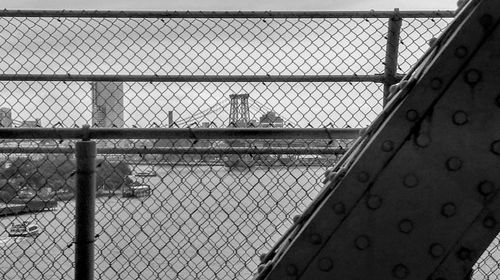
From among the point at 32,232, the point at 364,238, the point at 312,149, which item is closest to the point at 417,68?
the point at 364,238

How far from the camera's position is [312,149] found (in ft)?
12.2

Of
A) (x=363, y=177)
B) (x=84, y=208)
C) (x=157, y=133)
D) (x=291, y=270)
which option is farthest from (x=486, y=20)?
(x=84, y=208)

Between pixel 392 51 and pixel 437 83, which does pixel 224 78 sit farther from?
pixel 437 83

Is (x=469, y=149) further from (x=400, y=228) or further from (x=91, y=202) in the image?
(x=91, y=202)

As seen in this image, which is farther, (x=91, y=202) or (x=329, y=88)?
(x=329, y=88)

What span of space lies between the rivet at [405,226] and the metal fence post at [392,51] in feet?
8.92

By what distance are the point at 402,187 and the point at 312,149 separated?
246 centimetres

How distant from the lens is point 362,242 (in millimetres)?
1275

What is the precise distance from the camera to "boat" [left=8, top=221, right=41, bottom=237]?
4.27 m

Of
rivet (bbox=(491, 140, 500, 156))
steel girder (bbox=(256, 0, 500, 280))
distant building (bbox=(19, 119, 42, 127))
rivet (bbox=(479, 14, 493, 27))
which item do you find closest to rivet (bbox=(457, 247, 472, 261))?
steel girder (bbox=(256, 0, 500, 280))

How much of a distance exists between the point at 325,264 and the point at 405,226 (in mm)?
201

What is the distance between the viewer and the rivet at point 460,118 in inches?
48.2

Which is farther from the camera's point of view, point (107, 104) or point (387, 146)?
point (107, 104)

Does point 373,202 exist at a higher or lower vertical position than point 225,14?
lower
